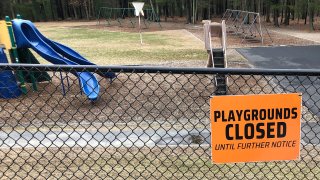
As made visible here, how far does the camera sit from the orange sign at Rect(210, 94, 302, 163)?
2479 millimetres

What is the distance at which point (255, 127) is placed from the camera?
8.33ft

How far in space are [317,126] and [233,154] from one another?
445 cm

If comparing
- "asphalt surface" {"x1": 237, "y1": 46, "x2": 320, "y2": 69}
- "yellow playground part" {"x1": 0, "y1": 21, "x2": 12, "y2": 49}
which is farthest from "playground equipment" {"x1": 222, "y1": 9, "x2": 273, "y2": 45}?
"yellow playground part" {"x1": 0, "y1": 21, "x2": 12, "y2": 49}

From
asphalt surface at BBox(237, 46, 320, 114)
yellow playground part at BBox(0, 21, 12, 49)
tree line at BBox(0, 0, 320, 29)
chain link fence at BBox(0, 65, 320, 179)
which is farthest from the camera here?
tree line at BBox(0, 0, 320, 29)

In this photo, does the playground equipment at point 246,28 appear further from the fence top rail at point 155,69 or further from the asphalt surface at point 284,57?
the fence top rail at point 155,69

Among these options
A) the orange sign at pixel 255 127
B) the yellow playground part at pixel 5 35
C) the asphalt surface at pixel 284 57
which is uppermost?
the yellow playground part at pixel 5 35

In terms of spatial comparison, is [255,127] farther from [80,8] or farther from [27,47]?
[80,8]

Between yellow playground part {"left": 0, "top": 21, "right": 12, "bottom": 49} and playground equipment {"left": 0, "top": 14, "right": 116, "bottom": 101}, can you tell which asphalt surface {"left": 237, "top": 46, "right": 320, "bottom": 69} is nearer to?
playground equipment {"left": 0, "top": 14, "right": 116, "bottom": 101}

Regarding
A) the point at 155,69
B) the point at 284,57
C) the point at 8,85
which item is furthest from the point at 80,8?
the point at 155,69

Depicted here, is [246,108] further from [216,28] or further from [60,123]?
[216,28]

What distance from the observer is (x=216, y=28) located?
45.4ft

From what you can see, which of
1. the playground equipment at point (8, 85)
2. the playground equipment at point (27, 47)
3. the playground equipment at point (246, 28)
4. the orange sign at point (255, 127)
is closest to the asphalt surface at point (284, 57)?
the playground equipment at point (246, 28)

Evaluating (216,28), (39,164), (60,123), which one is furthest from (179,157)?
(216,28)

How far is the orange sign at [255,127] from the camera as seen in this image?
97.6 inches
